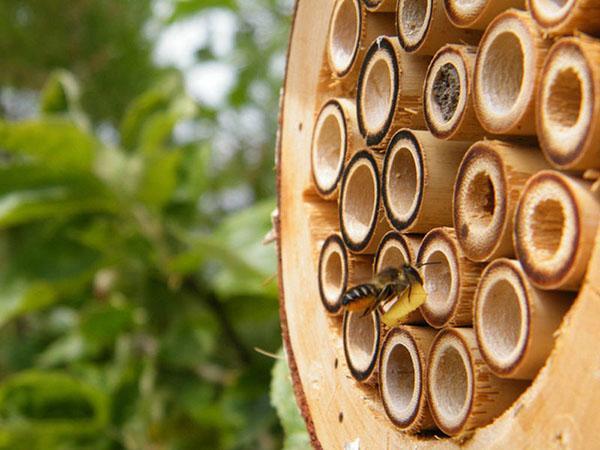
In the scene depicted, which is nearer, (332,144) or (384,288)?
(384,288)

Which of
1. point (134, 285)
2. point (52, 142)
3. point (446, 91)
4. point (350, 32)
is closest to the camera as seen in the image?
point (446, 91)

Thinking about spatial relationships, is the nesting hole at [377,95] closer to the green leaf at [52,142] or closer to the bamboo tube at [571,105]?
the bamboo tube at [571,105]

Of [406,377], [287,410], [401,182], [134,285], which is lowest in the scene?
[134,285]

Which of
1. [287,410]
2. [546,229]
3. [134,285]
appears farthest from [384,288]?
[134,285]

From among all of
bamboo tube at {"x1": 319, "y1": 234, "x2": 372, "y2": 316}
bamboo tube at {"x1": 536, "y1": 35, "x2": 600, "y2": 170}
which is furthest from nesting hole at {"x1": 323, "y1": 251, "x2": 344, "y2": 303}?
bamboo tube at {"x1": 536, "y1": 35, "x2": 600, "y2": 170}

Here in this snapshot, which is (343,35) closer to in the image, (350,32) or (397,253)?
(350,32)

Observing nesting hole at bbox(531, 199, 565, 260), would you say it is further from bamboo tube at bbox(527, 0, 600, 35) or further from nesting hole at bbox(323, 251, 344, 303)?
nesting hole at bbox(323, 251, 344, 303)
